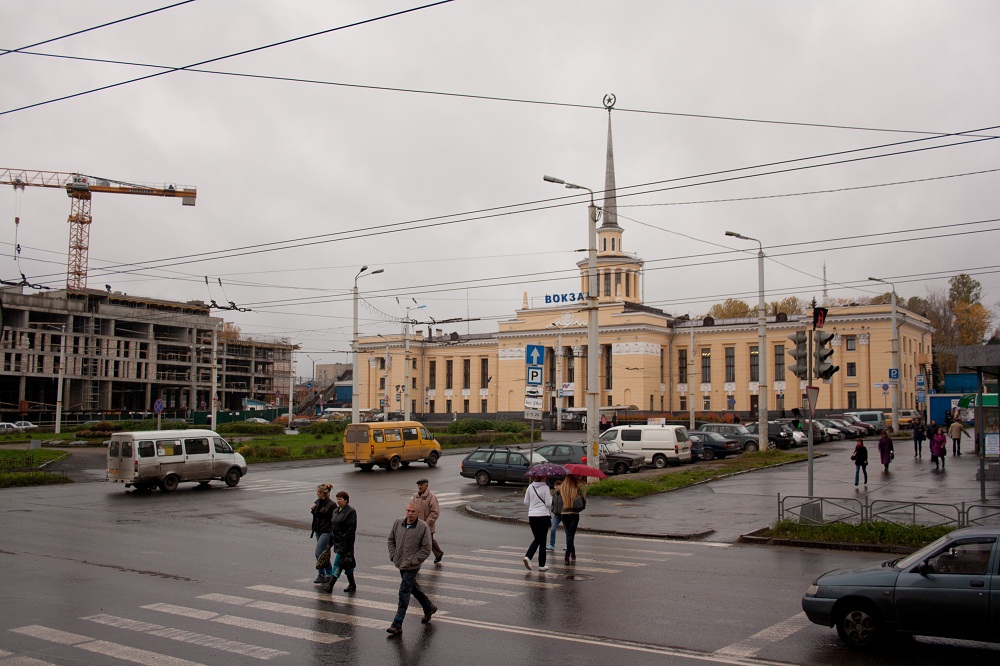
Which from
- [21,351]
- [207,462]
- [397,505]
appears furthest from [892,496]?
[21,351]

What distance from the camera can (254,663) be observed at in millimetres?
9047

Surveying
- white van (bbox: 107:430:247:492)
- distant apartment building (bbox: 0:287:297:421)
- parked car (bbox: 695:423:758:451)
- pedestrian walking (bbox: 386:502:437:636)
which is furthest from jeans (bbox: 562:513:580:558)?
distant apartment building (bbox: 0:287:297:421)

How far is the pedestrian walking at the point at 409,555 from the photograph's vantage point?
34.2 feet

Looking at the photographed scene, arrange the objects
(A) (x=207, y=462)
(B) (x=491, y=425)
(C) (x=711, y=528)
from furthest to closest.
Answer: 1. (B) (x=491, y=425)
2. (A) (x=207, y=462)
3. (C) (x=711, y=528)

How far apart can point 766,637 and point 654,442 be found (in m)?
27.1

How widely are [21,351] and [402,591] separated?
308 feet

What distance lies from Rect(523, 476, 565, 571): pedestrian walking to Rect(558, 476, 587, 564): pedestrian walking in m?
0.33

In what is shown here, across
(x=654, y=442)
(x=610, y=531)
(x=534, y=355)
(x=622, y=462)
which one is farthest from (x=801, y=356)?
(x=654, y=442)

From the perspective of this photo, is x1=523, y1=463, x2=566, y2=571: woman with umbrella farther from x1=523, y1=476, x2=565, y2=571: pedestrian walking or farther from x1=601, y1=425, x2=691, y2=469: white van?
x1=601, y1=425, x2=691, y2=469: white van

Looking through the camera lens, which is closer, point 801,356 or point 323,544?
point 323,544

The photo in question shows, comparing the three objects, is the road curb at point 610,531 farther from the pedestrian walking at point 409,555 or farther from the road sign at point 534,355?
the pedestrian walking at point 409,555

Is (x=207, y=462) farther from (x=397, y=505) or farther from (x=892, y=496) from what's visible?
(x=892, y=496)

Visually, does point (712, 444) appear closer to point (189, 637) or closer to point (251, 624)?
point (251, 624)

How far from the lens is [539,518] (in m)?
14.8
